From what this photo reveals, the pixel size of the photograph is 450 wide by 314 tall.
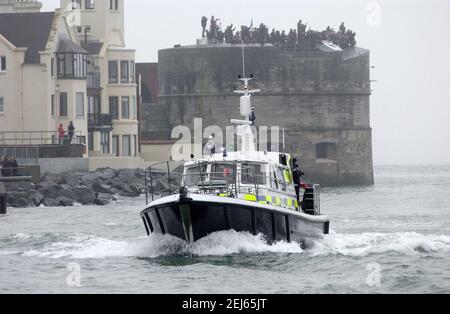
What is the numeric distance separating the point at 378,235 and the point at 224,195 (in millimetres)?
8081

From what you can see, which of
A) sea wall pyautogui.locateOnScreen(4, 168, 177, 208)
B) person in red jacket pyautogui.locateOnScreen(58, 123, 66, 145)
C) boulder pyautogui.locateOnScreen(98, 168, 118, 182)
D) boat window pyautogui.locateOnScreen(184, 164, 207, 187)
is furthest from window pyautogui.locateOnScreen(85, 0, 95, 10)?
boat window pyautogui.locateOnScreen(184, 164, 207, 187)

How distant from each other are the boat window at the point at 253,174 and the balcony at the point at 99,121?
1687 inches

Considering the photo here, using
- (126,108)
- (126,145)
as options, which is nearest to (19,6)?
(126,108)

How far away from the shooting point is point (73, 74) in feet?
230

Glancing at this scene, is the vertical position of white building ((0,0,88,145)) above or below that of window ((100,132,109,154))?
above

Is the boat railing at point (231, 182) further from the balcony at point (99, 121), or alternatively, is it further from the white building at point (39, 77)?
the balcony at point (99, 121)

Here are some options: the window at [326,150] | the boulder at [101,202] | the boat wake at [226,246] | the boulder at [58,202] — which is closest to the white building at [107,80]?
the window at [326,150]

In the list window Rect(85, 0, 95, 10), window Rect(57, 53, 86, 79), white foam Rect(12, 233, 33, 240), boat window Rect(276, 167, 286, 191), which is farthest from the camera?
window Rect(85, 0, 95, 10)

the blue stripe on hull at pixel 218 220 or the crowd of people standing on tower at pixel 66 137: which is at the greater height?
the crowd of people standing on tower at pixel 66 137

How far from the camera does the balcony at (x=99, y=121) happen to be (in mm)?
73688

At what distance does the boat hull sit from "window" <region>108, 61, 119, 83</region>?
151ft

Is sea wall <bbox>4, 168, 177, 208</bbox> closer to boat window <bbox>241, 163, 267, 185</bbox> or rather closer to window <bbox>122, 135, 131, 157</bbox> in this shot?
window <bbox>122, 135, 131, 157</bbox>

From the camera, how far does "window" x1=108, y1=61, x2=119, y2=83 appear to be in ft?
249

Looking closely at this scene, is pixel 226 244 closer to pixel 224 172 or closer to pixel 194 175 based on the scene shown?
pixel 224 172
